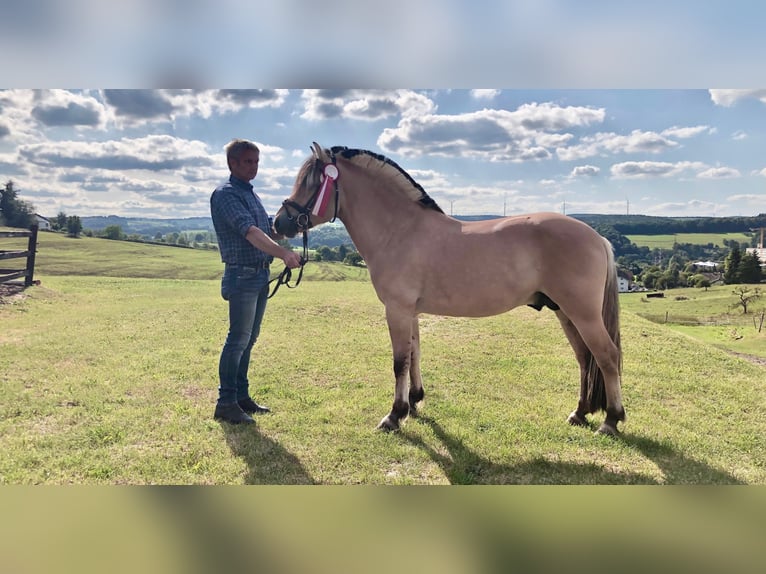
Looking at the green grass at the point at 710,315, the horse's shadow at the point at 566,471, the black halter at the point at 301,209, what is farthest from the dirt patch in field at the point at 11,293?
the green grass at the point at 710,315

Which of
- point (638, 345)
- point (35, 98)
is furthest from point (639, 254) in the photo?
point (35, 98)

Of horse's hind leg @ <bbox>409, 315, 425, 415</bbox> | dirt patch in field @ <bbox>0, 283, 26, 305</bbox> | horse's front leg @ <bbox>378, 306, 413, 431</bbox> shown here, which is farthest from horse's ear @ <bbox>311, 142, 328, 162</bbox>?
dirt patch in field @ <bbox>0, 283, 26, 305</bbox>

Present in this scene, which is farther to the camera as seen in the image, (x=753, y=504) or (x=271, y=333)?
(x=271, y=333)

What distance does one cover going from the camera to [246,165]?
323cm

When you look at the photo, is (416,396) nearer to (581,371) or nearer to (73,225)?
(581,371)

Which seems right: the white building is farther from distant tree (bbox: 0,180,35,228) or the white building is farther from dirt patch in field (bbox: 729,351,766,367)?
dirt patch in field (bbox: 729,351,766,367)

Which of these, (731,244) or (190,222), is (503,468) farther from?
(731,244)

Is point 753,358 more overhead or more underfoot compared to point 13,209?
more underfoot

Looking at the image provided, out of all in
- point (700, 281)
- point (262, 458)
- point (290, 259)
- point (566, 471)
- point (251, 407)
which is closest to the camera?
point (566, 471)

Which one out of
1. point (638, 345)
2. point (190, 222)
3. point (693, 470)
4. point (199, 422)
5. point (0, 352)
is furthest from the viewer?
point (638, 345)

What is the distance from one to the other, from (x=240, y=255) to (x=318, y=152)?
40.5 inches

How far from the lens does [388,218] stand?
3328 mm

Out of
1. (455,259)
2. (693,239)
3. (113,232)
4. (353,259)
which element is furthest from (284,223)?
(693,239)

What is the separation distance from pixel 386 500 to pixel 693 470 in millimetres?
2096
